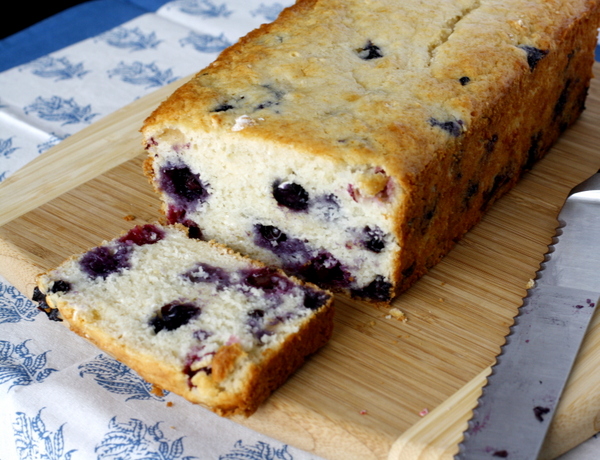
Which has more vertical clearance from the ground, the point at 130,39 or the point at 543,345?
the point at 543,345

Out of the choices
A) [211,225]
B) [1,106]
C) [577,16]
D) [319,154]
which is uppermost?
[577,16]

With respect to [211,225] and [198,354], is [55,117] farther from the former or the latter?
[198,354]

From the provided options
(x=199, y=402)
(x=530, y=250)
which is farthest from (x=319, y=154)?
(x=530, y=250)

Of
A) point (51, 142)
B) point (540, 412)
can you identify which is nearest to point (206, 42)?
point (51, 142)

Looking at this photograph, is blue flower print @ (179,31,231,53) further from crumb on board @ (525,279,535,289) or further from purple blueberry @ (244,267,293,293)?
crumb on board @ (525,279,535,289)

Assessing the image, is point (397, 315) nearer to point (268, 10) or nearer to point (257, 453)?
point (257, 453)

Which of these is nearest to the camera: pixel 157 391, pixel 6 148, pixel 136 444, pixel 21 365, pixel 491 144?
pixel 136 444
